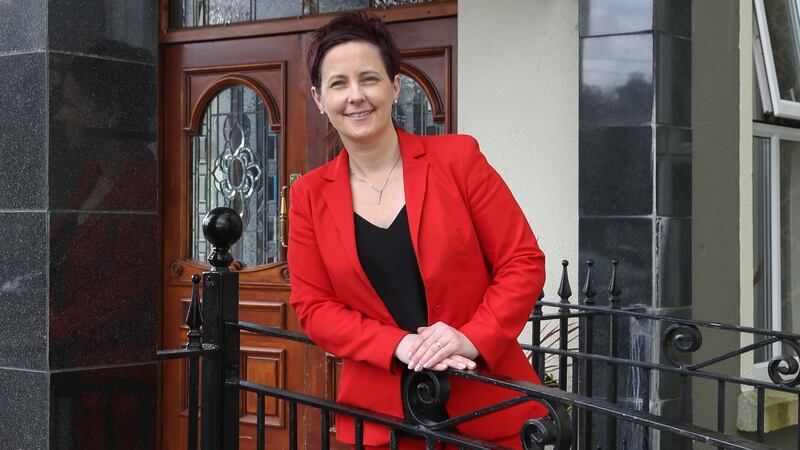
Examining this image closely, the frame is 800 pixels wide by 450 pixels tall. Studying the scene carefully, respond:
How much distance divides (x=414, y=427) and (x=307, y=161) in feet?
13.1

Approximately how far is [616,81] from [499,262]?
7.73 feet

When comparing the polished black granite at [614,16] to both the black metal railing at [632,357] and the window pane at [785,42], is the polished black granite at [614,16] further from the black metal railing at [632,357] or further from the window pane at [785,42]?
the window pane at [785,42]

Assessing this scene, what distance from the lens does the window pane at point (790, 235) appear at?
5.73m

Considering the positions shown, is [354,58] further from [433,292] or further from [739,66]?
[739,66]

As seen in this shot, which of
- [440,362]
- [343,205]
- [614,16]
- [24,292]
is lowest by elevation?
[440,362]

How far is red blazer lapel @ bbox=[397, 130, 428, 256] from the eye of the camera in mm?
2508

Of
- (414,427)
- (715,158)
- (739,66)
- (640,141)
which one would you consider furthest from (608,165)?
(414,427)

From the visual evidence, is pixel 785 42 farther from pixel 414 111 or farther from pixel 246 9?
pixel 246 9

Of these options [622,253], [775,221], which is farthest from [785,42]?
[622,253]

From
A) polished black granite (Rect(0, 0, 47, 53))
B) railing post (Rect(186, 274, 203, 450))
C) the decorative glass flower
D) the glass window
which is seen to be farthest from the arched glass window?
polished black granite (Rect(0, 0, 47, 53))

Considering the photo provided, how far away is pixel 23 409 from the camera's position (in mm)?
2760

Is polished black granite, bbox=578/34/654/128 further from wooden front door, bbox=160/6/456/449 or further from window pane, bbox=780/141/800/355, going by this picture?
window pane, bbox=780/141/800/355

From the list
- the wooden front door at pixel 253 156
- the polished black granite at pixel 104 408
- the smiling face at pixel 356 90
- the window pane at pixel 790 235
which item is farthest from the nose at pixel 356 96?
the window pane at pixel 790 235

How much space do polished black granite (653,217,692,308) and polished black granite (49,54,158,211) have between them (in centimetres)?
239
